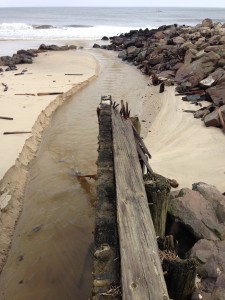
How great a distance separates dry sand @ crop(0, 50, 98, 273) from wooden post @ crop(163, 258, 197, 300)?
3634 mm

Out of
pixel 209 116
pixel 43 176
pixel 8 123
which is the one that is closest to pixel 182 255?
pixel 43 176

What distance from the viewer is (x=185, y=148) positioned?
921cm

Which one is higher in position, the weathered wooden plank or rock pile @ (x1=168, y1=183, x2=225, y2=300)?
the weathered wooden plank

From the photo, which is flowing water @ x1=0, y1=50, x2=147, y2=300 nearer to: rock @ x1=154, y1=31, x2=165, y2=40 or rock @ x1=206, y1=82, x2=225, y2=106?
rock @ x1=206, y1=82, x2=225, y2=106

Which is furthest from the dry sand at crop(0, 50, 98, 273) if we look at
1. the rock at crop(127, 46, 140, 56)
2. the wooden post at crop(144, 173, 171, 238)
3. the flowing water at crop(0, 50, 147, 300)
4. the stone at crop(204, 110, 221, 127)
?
the stone at crop(204, 110, 221, 127)

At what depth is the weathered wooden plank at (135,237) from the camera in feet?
8.58

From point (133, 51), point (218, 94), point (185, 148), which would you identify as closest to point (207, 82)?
point (218, 94)

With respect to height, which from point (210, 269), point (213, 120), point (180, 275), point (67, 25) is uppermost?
point (67, 25)

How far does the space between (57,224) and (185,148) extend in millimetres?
4400

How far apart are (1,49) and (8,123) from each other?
23170 millimetres

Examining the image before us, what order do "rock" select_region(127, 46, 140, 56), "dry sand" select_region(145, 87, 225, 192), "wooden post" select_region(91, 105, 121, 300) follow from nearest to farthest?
"wooden post" select_region(91, 105, 121, 300) → "dry sand" select_region(145, 87, 225, 192) → "rock" select_region(127, 46, 140, 56)

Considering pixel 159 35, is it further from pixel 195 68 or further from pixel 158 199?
pixel 158 199

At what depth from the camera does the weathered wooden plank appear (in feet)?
8.58

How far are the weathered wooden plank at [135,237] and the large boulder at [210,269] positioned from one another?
3.56ft
